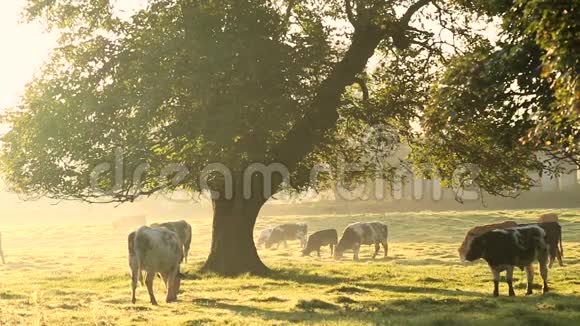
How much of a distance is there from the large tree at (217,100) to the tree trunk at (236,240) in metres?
0.04

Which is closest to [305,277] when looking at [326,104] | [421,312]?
[326,104]

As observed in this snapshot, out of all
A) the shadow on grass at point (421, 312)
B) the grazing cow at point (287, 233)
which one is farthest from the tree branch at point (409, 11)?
the grazing cow at point (287, 233)

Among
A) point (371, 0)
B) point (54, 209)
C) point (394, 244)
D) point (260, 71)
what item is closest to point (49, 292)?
point (260, 71)

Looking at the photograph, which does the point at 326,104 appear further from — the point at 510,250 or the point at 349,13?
the point at 510,250

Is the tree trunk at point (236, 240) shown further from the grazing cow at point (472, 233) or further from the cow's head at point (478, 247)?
the grazing cow at point (472, 233)

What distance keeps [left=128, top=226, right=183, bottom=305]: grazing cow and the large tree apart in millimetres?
3334

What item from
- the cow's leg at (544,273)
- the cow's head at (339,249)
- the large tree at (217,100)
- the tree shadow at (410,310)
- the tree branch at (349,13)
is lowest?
the cow's head at (339,249)

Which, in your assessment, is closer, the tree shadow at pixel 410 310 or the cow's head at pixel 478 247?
the tree shadow at pixel 410 310

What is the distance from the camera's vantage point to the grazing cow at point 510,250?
56.3ft

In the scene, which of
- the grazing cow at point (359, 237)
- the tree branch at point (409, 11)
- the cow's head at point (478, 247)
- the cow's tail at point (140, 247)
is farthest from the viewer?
the grazing cow at point (359, 237)

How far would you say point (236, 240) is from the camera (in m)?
24.4

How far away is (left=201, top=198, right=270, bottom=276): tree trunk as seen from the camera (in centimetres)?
2430

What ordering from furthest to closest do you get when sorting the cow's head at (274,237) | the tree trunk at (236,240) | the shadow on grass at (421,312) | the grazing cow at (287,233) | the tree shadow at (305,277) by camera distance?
the cow's head at (274,237), the grazing cow at (287,233), the tree trunk at (236,240), the tree shadow at (305,277), the shadow on grass at (421,312)

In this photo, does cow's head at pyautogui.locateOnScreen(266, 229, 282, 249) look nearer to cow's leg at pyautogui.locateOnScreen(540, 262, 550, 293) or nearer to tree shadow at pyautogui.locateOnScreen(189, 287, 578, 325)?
tree shadow at pyautogui.locateOnScreen(189, 287, 578, 325)
